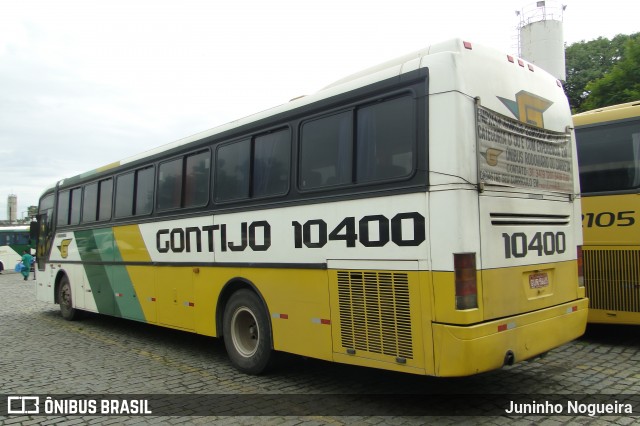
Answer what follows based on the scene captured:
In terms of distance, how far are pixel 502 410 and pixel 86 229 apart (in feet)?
29.4

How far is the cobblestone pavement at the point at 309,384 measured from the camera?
4.96m

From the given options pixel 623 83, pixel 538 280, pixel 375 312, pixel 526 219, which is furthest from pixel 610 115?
pixel 623 83

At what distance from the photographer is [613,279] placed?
23.7 ft

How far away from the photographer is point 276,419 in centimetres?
493

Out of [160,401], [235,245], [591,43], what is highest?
[591,43]

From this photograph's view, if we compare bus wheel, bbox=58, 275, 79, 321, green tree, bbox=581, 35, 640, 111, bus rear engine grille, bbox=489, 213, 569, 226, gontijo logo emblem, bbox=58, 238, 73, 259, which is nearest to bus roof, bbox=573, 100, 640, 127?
bus rear engine grille, bbox=489, 213, 569, 226

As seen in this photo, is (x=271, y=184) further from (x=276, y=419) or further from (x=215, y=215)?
(x=276, y=419)

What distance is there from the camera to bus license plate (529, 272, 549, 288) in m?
5.07

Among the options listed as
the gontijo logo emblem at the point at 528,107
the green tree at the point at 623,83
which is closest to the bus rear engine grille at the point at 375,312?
the gontijo logo emblem at the point at 528,107

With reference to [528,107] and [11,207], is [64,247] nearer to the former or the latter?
[528,107]

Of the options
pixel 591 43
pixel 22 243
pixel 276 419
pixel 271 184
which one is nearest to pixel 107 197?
pixel 271 184

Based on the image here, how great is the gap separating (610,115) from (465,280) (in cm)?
479

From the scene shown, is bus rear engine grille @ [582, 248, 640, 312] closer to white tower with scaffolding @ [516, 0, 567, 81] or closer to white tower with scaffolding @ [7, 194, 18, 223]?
white tower with scaffolding @ [516, 0, 567, 81]

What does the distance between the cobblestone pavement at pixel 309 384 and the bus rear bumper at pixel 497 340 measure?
0.60 meters
